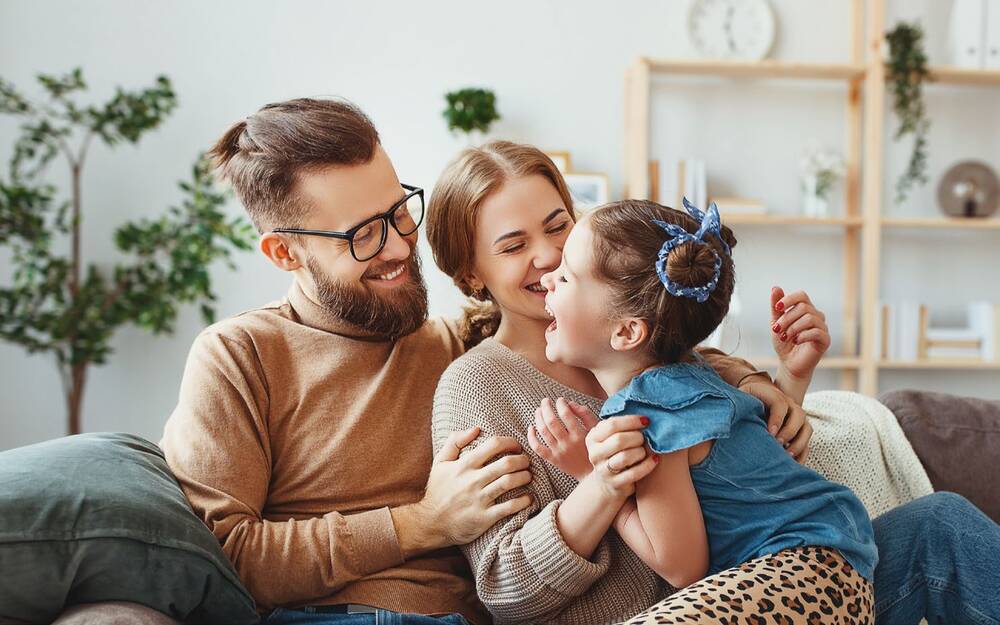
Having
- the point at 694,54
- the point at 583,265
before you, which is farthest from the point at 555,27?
the point at 583,265

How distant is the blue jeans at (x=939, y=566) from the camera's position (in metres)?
1.43

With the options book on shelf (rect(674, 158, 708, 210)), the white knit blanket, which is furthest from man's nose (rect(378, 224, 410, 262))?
book on shelf (rect(674, 158, 708, 210))

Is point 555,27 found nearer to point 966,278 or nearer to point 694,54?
point 694,54

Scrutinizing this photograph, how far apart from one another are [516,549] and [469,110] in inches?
117

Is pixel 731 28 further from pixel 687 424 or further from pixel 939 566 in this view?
pixel 687 424

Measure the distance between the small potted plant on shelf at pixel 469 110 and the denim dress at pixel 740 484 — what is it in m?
2.85

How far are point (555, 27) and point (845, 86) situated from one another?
1.42m

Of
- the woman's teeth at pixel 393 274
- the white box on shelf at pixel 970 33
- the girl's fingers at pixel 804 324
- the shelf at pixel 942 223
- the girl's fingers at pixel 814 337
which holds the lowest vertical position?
the shelf at pixel 942 223

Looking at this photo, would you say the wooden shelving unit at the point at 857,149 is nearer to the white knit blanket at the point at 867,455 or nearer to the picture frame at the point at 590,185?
the picture frame at the point at 590,185

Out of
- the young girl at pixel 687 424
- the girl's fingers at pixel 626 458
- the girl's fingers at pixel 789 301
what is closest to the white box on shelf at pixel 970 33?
the girl's fingers at pixel 789 301

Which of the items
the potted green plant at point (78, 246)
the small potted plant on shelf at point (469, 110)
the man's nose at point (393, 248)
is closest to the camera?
the man's nose at point (393, 248)

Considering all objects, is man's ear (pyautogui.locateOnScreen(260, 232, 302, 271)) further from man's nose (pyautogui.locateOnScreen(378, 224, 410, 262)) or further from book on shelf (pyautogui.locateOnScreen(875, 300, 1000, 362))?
book on shelf (pyautogui.locateOnScreen(875, 300, 1000, 362))

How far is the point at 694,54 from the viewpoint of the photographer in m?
4.39

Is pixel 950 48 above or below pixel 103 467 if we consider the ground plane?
above
